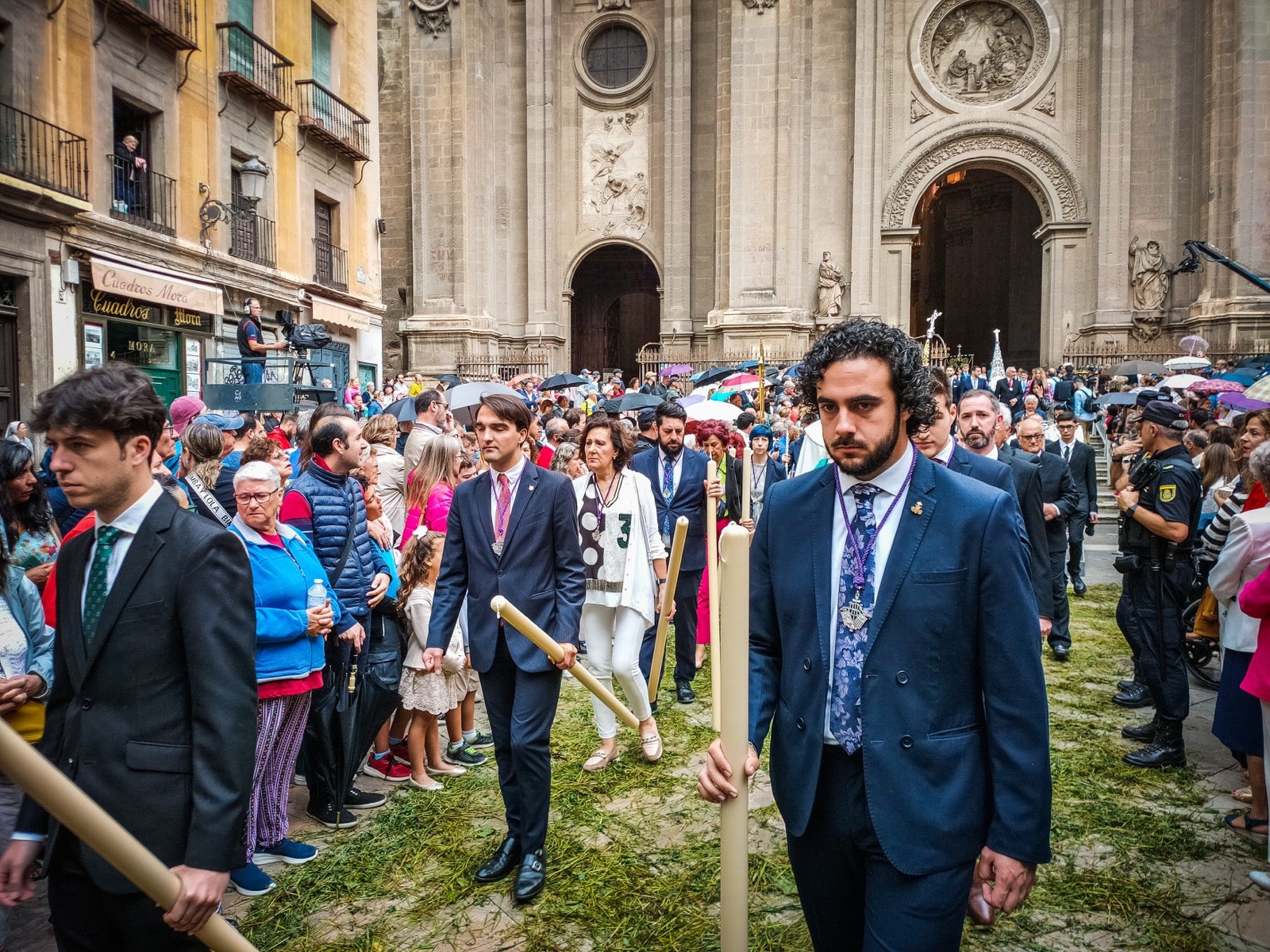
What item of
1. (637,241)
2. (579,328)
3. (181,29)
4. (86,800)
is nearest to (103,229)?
(181,29)

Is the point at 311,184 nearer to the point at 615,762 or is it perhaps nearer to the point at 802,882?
the point at 615,762

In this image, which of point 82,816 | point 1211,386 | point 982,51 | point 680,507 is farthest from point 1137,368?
point 82,816

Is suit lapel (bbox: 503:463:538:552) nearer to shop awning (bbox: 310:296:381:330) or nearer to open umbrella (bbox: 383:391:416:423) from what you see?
open umbrella (bbox: 383:391:416:423)

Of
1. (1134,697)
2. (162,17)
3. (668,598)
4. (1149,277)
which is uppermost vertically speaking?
(162,17)

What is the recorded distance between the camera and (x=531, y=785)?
375 cm

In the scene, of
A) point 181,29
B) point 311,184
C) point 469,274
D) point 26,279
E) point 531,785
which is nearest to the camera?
Answer: point 531,785

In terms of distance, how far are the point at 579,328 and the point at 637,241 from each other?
7553 millimetres

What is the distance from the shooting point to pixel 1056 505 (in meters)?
7.70

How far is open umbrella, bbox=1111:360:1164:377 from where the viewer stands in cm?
2047

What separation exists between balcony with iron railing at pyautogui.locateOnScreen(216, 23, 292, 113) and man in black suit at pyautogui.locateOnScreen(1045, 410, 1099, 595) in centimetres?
1532

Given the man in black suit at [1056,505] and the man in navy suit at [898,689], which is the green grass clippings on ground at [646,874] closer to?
the man in navy suit at [898,689]

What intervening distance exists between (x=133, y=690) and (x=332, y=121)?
2002cm

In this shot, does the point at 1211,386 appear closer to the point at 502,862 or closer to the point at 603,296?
the point at 502,862

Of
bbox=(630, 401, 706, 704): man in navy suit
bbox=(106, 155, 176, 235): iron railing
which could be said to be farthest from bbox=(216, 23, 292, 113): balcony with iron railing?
bbox=(630, 401, 706, 704): man in navy suit
